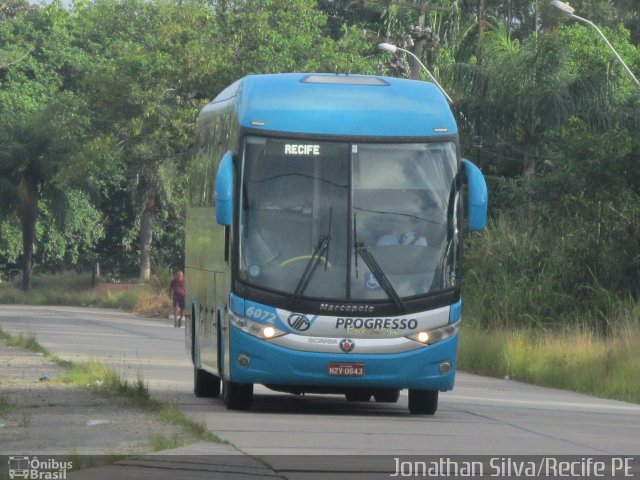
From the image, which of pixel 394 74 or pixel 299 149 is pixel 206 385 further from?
pixel 394 74

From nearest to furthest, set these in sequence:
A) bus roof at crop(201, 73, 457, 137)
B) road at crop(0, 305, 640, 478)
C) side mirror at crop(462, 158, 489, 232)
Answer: road at crop(0, 305, 640, 478)
side mirror at crop(462, 158, 489, 232)
bus roof at crop(201, 73, 457, 137)

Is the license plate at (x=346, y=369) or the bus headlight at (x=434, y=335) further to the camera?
the bus headlight at (x=434, y=335)

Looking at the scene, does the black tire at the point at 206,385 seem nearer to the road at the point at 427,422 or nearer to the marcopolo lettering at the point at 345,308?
the road at the point at 427,422

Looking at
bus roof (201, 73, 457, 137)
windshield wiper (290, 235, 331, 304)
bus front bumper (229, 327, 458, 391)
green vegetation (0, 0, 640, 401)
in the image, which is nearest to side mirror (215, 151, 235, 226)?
bus roof (201, 73, 457, 137)

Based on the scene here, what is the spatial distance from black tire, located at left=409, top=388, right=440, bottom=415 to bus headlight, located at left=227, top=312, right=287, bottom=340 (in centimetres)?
181

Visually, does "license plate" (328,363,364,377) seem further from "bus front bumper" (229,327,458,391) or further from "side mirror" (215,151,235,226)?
"side mirror" (215,151,235,226)

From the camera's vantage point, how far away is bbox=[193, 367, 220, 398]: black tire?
A: 18594mm

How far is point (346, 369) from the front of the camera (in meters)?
A: 15.6

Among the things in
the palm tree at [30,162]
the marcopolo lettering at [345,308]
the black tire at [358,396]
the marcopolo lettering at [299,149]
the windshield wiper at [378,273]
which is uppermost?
the marcopolo lettering at [299,149]

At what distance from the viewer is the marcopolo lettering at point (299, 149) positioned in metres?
16.1

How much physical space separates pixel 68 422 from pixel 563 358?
1159cm

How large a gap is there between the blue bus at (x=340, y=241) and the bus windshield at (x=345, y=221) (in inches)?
0.5

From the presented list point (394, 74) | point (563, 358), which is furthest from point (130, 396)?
point (394, 74)

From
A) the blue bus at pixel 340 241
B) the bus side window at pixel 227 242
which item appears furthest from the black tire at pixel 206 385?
the bus side window at pixel 227 242
